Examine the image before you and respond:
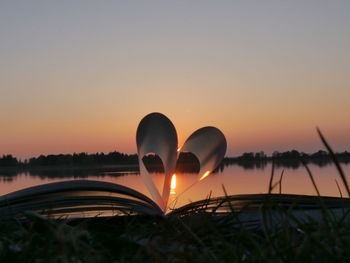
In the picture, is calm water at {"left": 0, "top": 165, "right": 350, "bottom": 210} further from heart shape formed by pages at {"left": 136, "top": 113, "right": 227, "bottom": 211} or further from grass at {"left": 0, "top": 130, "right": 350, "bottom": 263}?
grass at {"left": 0, "top": 130, "right": 350, "bottom": 263}

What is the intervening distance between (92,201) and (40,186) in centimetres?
28

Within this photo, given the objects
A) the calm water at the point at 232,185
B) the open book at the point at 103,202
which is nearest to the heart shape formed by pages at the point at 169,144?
the calm water at the point at 232,185

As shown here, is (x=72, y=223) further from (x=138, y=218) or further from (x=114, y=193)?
(x=114, y=193)

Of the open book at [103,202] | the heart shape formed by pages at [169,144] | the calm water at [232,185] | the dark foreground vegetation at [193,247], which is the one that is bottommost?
the calm water at [232,185]

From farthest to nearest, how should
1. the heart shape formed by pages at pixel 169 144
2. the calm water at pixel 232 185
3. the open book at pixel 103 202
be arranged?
the calm water at pixel 232 185 < the heart shape formed by pages at pixel 169 144 < the open book at pixel 103 202

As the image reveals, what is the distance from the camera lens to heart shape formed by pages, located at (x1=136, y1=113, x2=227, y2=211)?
4320 millimetres

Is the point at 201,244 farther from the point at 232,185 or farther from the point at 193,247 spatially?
the point at 232,185

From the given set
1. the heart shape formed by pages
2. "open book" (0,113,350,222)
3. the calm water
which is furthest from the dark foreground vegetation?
the heart shape formed by pages

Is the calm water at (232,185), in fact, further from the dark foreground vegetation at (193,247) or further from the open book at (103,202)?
the dark foreground vegetation at (193,247)

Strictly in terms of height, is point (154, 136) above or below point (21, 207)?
above

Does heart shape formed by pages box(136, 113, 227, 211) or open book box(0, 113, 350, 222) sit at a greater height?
heart shape formed by pages box(136, 113, 227, 211)

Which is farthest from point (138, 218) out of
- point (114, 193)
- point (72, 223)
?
point (114, 193)

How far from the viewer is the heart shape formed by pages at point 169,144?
14.2 feet

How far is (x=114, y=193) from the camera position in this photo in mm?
2479
